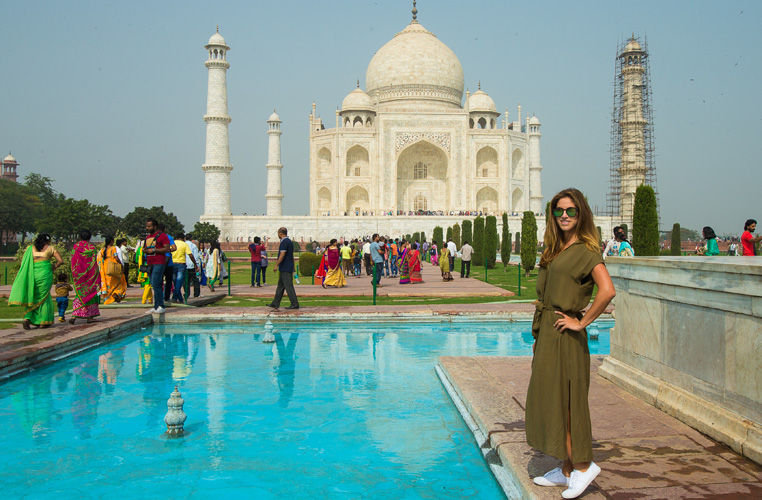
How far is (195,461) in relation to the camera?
2863 mm

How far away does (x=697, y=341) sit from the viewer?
9.60ft

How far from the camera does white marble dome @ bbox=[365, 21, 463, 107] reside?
37.1 meters

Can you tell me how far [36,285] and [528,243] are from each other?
33.8 feet

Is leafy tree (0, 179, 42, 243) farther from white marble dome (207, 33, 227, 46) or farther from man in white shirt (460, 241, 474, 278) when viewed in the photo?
man in white shirt (460, 241, 474, 278)

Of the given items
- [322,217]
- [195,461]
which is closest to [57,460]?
[195,461]

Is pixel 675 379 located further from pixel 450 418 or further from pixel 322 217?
pixel 322 217

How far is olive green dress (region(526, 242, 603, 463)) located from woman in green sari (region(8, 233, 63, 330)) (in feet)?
16.9

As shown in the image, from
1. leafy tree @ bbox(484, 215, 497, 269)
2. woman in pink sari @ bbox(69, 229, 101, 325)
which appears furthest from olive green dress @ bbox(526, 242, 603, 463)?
leafy tree @ bbox(484, 215, 497, 269)

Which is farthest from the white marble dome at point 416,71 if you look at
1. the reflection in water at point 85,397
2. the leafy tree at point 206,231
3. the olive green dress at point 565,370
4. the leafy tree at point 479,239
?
the olive green dress at point 565,370

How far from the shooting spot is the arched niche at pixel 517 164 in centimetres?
3688

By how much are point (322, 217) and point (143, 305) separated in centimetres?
2392

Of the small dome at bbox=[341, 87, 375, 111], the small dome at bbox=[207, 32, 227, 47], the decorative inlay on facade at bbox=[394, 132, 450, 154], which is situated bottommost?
the decorative inlay on facade at bbox=[394, 132, 450, 154]

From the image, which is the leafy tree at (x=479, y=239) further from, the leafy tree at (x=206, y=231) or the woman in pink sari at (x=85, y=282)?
the leafy tree at (x=206, y=231)

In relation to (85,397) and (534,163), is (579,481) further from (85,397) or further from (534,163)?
(534,163)
